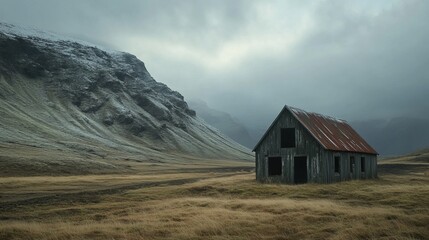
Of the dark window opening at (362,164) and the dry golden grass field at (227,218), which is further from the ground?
the dark window opening at (362,164)

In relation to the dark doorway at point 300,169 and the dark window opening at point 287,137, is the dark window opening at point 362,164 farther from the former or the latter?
the dark window opening at point 287,137

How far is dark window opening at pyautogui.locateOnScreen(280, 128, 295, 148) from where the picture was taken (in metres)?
46.3

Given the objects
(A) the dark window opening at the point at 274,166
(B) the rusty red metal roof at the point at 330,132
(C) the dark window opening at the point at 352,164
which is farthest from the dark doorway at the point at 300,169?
(C) the dark window opening at the point at 352,164

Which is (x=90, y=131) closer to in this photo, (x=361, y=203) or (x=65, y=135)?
(x=65, y=135)

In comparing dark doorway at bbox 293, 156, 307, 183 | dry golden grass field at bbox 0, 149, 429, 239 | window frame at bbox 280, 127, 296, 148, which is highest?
window frame at bbox 280, 127, 296, 148

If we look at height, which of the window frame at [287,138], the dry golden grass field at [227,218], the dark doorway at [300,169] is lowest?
the dry golden grass field at [227,218]

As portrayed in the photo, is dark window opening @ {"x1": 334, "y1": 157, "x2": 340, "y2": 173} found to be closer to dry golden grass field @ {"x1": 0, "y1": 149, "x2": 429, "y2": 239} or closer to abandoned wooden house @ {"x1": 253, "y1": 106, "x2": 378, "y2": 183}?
abandoned wooden house @ {"x1": 253, "y1": 106, "x2": 378, "y2": 183}

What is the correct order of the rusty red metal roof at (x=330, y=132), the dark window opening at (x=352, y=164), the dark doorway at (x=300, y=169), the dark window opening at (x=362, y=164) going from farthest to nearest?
the dark window opening at (x=362, y=164) < the dark window opening at (x=352, y=164) < the dark doorway at (x=300, y=169) < the rusty red metal roof at (x=330, y=132)

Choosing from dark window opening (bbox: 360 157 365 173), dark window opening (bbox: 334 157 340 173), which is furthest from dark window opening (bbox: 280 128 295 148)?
dark window opening (bbox: 360 157 365 173)

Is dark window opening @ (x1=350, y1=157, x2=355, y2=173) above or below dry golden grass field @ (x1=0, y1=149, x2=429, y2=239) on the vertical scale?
above

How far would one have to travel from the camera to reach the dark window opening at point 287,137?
46316 mm

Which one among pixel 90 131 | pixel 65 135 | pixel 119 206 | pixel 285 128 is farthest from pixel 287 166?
pixel 90 131

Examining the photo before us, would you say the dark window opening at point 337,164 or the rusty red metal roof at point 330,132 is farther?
the dark window opening at point 337,164

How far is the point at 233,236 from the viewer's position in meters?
17.6
